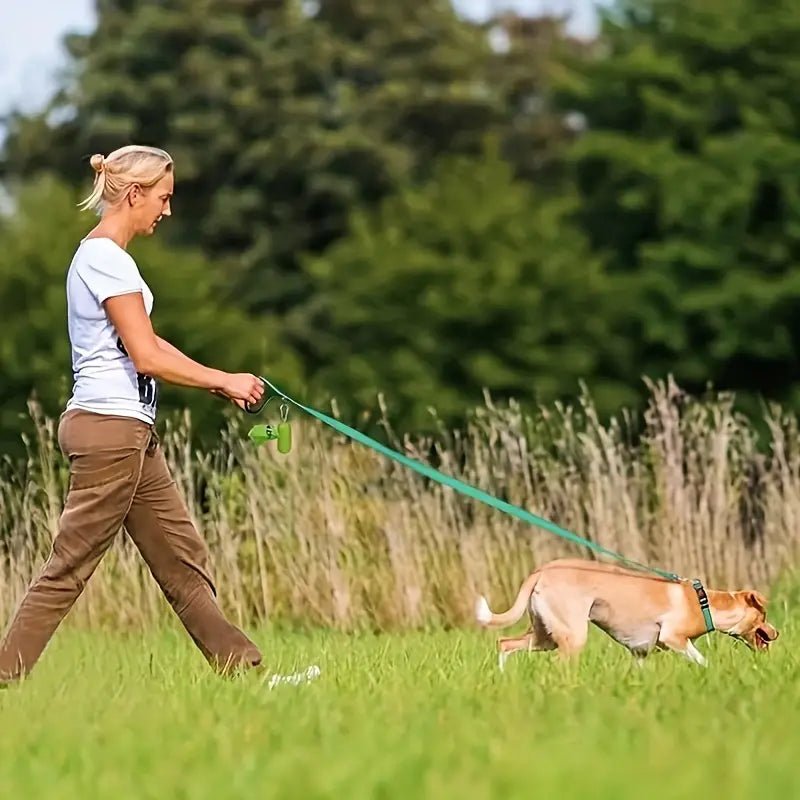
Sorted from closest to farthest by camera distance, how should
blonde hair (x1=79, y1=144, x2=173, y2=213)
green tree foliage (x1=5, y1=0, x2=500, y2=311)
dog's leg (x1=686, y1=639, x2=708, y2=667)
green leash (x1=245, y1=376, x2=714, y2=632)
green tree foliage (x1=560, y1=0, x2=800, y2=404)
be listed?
blonde hair (x1=79, y1=144, x2=173, y2=213) < green leash (x1=245, y1=376, x2=714, y2=632) < dog's leg (x1=686, y1=639, x2=708, y2=667) < green tree foliage (x1=560, y1=0, x2=800, y2=404) < green tree foliage (x1=5, y1=0, x2=500, y2=311)

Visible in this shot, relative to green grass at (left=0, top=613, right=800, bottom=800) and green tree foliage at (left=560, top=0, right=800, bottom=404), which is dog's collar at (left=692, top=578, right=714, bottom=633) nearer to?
green grass at (left=0, top=613, right=800, bottom=800)

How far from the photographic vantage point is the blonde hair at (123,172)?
5691mm

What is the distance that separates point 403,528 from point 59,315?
7450 millimetres

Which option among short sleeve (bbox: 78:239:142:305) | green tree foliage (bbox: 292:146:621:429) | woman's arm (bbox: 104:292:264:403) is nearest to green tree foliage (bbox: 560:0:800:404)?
green tree foliage (bbox: 292:146:621:429)

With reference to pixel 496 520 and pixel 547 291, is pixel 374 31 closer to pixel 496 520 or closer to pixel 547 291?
pixel 547 291

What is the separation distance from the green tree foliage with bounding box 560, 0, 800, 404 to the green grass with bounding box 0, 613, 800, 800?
1351 cm

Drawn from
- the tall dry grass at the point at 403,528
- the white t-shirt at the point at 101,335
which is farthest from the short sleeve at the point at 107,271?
the tall dry grass at the point at 403,528

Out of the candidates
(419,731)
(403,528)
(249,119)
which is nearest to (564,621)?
(419,731)

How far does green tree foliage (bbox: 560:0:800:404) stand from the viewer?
1955cm

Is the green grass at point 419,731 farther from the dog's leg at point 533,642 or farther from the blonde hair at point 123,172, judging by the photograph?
the blonde hair at point 123,172

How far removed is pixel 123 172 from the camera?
18.7ft

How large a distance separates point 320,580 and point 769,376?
39.2 feet

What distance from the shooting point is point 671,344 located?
19656mm

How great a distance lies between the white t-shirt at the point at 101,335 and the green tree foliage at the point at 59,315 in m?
8.81
